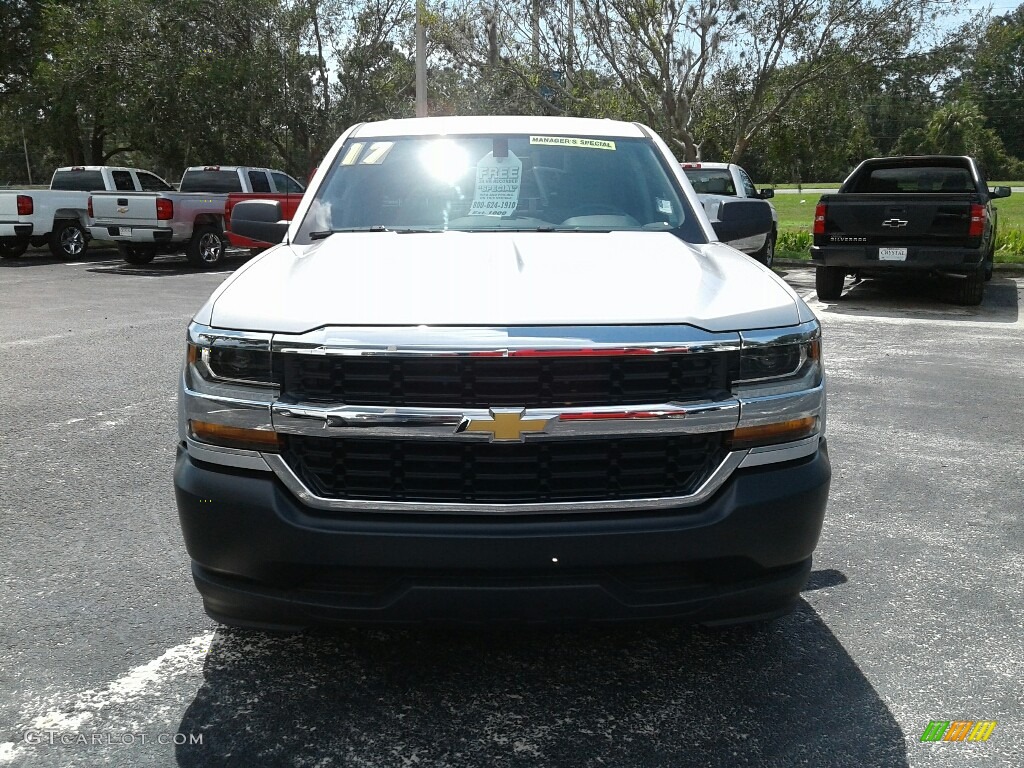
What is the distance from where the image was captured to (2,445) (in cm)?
588

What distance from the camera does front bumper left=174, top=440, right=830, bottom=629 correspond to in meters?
2.62

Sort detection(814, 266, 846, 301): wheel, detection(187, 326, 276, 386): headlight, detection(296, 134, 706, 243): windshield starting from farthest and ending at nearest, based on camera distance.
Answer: detection(814, 266, 846, 301): wheel → detection(296, 134, 706, 243): windshield → detection(187, 326, 276, 386): headlight

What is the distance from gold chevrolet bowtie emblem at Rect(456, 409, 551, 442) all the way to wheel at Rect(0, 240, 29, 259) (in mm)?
19726

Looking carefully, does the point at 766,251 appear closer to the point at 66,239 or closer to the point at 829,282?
the point at 829,282

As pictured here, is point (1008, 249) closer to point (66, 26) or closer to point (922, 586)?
point (922, 586)

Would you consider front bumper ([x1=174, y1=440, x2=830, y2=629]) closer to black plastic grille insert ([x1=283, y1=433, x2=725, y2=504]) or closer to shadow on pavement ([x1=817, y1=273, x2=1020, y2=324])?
black plastic grille insert ([x1=283, y1=433, x2=725, y2=504])

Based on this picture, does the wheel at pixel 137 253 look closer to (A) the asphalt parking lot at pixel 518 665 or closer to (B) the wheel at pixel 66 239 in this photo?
(B) the wheel at pixel 66 239

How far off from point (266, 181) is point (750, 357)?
18.0m

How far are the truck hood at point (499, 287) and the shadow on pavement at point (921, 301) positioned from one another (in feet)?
30.6

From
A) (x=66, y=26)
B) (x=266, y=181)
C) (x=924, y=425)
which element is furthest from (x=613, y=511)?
(x=66, y=26)

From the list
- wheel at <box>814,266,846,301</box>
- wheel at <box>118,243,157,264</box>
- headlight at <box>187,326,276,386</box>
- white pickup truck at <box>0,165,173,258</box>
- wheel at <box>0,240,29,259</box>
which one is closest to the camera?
headlight at <box>187,326,276,386</box>

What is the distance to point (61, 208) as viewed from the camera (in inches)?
780

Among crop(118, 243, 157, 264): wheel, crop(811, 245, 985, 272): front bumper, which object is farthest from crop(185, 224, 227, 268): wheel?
crop(811, 245, 985, 272): front bumper

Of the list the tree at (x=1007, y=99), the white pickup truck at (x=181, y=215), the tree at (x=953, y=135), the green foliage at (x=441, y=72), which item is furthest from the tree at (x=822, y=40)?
the tree at (x=1007, y=99)
